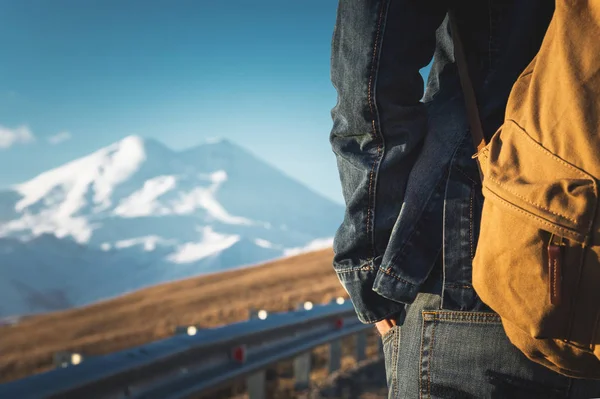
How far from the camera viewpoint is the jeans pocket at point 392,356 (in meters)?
1.47

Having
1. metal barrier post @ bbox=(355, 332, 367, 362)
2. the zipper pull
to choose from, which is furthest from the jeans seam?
metal barrier post @ bbox=(355, 332, 367, 362)

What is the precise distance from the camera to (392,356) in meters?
1.51

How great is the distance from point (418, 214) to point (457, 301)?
0.74 ft

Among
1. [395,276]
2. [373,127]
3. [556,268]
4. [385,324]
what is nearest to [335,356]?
[385,324]

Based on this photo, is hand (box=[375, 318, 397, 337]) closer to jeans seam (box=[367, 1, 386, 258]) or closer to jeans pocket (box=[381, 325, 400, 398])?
jeans pocket (box=[381, 325, 400, 398])

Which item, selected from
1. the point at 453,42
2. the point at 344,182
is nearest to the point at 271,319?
the point at 344,182

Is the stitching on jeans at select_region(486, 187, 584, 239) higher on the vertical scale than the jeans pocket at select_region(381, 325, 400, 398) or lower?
higher

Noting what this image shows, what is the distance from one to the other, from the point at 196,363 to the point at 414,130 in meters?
2.10

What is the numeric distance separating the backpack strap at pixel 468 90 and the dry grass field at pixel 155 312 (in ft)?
22.3

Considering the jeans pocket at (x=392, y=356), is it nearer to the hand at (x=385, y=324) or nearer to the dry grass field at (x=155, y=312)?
the hand at (x=385, y=324)

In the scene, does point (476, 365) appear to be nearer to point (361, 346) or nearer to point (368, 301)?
point (368, 301)

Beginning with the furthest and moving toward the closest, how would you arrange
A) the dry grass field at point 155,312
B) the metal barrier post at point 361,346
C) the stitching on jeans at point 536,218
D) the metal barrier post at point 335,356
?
the dry grass field at point 155,312
the metal barrier post at point 361,346
the metal barrier post at point 335,356
the stitching on jeans at point 536,218

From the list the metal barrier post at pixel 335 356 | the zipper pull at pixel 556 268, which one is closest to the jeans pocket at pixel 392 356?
the zipper pull at pixel 556 268

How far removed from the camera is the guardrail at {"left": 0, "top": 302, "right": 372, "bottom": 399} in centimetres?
232
